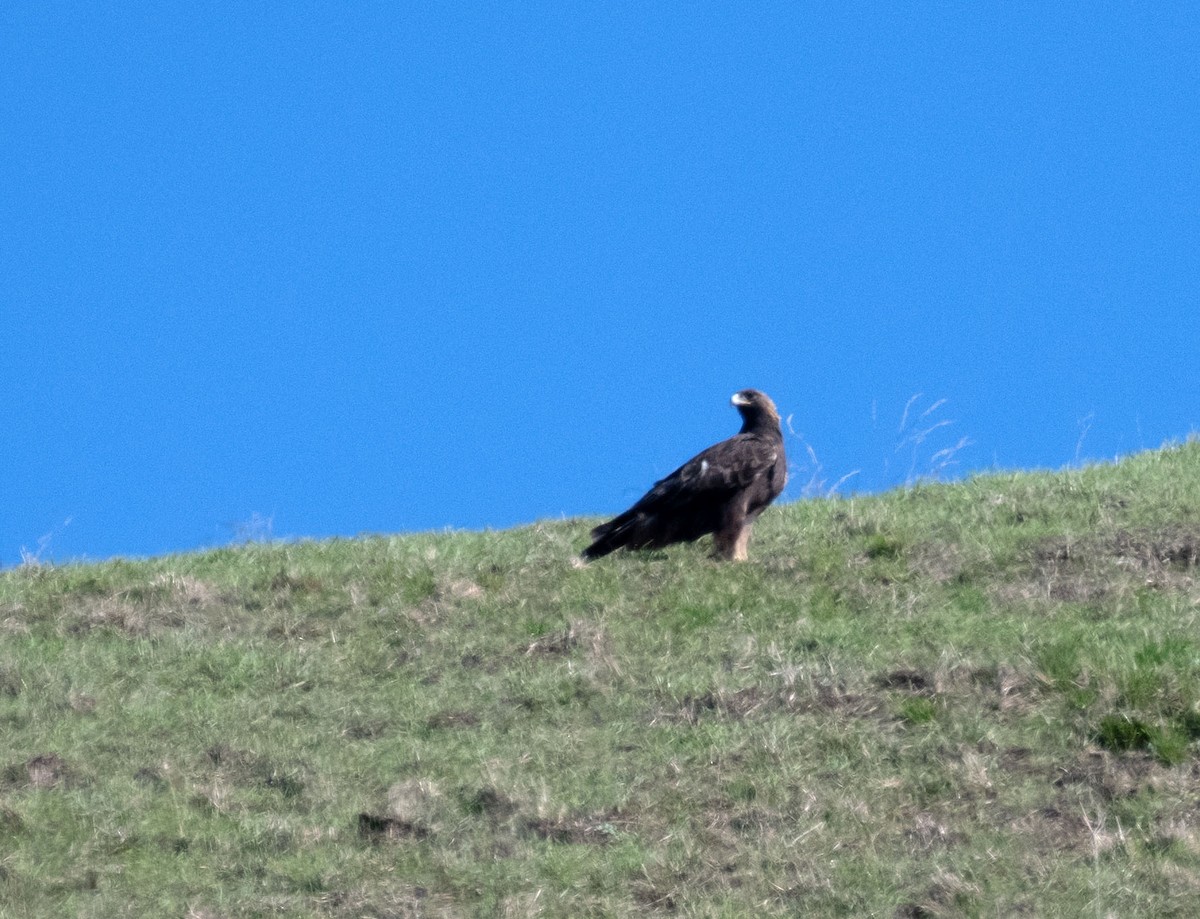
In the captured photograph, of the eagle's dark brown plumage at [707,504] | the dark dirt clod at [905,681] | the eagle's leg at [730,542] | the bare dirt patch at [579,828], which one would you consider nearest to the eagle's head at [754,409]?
the eagle's dark brown plumage at [707,504]

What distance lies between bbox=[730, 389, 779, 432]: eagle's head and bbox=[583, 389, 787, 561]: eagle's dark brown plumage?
0.56m

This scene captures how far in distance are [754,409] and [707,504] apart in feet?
4.76

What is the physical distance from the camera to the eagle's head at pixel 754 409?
45.9 feet

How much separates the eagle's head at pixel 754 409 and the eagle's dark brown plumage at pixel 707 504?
0.56 metres

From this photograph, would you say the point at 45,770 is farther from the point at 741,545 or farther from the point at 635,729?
the point at 741,545

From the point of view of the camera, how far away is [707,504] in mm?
12906

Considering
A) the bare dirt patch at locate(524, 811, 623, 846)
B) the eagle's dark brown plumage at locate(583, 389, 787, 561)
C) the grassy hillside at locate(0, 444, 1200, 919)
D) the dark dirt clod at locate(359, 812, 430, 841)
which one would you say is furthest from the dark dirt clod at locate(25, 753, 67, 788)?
the eagle's dark brown plumage at locate(583, 389, 787, 561)

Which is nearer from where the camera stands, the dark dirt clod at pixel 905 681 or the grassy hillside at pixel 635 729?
the grassy hillside at pixel 635 729

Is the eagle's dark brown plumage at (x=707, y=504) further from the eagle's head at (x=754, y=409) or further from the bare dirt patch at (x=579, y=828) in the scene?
the bare dirt patch at (x=579, y=828)

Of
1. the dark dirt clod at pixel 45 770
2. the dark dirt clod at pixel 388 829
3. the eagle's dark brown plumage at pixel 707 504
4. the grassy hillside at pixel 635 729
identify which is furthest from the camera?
the eagle's dark brown plumage at pixel 707 504

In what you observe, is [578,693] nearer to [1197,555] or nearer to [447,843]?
[447,843]

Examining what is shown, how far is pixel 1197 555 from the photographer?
1125 centimetres

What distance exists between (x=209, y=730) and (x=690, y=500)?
4.51 meters

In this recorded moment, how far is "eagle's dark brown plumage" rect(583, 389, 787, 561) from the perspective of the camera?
12.8 metres
